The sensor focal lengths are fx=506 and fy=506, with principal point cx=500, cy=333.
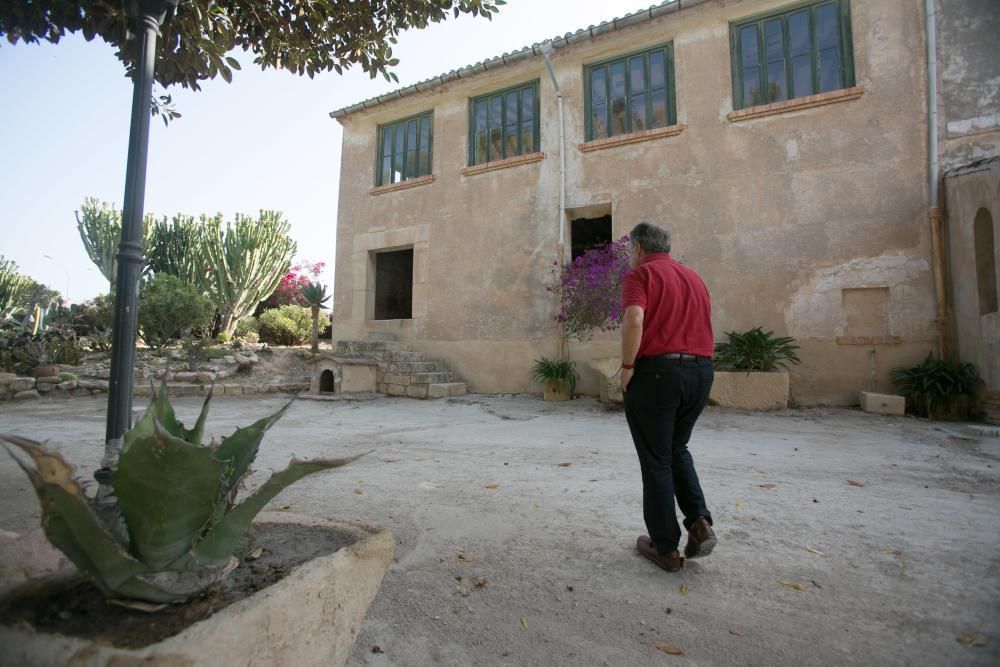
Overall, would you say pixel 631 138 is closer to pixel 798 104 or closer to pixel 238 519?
pixel 798 104

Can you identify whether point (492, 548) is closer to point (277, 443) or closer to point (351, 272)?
point (277, 443)

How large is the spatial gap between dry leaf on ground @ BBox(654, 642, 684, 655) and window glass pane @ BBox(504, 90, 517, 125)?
9.87m

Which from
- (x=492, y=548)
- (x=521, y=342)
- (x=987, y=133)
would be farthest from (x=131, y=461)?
(x=987, y=133)

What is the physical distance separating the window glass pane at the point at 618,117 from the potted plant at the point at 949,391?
5.86 m

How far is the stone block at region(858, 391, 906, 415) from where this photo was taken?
21.3ft

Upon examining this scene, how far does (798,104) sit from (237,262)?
14484 mm

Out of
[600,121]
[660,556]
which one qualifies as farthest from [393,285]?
[660,556]

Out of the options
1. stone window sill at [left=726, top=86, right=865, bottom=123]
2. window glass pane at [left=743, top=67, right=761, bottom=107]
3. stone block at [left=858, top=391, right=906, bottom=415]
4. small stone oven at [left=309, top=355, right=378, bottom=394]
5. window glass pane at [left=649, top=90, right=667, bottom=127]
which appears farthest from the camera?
small stone oven at [left=309, top=355, right=378, bottom=394]

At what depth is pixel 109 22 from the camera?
3021mm

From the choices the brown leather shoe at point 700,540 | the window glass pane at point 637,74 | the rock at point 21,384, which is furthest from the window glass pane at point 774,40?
the rock at point 21,384

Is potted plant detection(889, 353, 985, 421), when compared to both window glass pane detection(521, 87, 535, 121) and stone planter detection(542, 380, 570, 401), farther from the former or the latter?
window glass pane detection(521, 87, 535, 121)

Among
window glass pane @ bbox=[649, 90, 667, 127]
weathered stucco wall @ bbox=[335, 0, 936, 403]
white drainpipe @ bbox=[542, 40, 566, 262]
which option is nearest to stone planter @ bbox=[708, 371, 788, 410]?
weathered stucco wall @ bbox=[335, 0, 936, 403]

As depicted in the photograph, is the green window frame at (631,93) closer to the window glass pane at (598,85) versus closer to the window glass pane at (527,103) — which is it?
the window glass pane at (598,85)

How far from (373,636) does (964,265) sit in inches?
317
